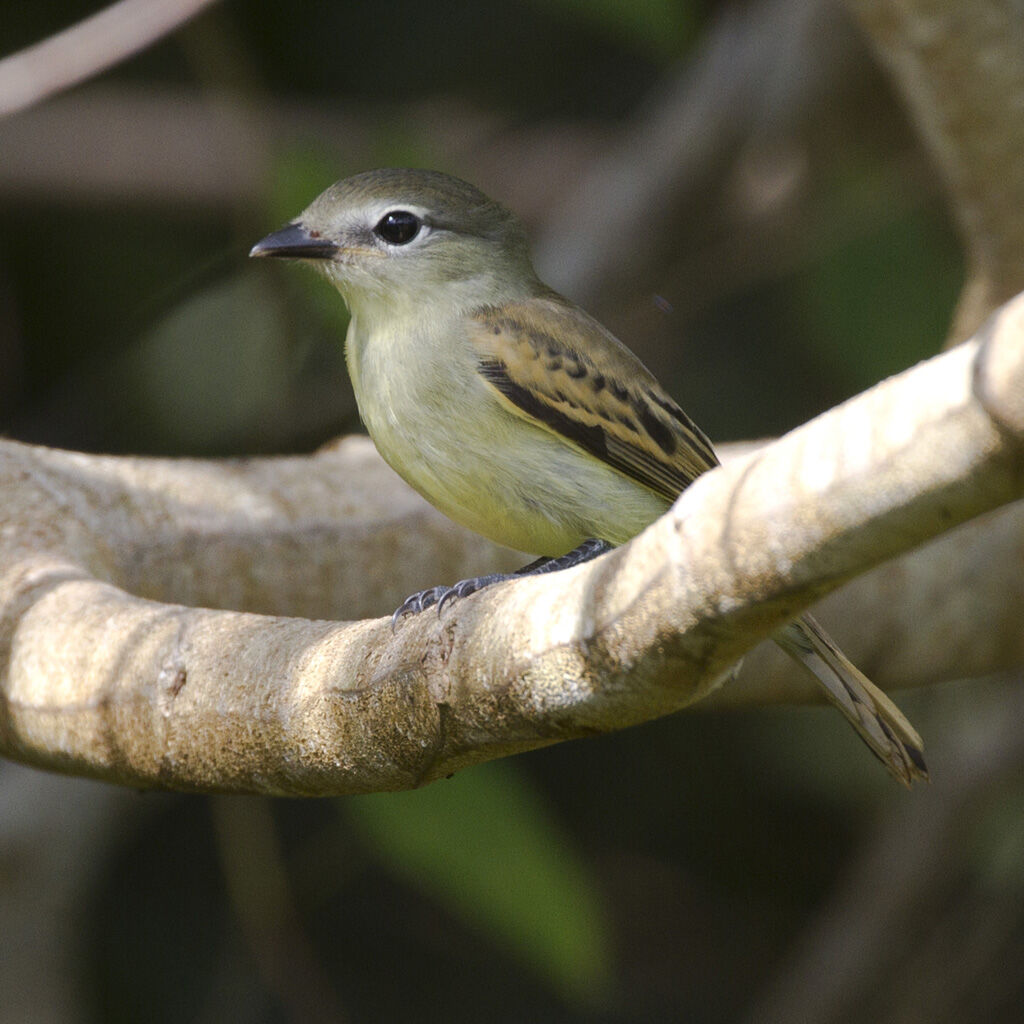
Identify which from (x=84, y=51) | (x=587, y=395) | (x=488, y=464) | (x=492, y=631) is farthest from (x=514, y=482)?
(x=84, y=51)

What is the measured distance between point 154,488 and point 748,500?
2159 millimetres

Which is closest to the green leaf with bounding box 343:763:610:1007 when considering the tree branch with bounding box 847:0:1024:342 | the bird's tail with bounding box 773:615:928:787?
the bird's tail with bounding box 773:615:928:787

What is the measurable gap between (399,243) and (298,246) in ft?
0.77

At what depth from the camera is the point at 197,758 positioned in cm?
214

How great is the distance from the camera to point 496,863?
3887mm

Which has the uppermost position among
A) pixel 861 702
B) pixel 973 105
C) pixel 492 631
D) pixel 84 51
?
pixel 84 51

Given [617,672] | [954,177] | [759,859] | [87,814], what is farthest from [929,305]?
[617,672]

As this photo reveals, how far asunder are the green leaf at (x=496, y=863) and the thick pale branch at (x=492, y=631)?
4.18 ft

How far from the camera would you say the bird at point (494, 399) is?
2.78 metres

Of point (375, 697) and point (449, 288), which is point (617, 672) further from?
point (449, 288)

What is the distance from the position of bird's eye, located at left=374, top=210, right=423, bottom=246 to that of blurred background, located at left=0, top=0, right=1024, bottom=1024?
1.26m

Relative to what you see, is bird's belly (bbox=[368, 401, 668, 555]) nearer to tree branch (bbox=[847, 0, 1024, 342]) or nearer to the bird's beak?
the bird's beak

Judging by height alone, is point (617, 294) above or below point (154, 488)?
above

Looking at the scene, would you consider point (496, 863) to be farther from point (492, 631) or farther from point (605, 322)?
point (605, 322)
